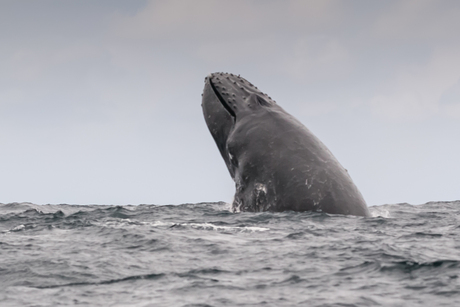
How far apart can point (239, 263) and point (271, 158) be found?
377 centimetres

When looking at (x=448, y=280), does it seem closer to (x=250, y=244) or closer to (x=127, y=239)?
Answer: (x=250, y=244)

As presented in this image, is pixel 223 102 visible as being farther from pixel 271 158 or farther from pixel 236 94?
pixel 271 158

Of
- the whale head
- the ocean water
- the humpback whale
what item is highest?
the whale head

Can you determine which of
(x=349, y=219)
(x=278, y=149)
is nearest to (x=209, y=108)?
(x=278, y=149)

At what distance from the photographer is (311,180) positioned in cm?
955

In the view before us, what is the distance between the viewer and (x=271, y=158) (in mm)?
10039

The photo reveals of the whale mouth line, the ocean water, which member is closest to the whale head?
the whale mouth line

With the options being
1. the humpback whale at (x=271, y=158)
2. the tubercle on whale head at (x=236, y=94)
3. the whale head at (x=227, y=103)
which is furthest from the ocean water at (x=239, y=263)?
the tubercle on whale head at (x=236, y=94)

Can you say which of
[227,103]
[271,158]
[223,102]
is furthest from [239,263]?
[223,102]

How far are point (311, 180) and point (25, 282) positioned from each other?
196 inches

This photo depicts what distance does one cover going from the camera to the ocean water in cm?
534

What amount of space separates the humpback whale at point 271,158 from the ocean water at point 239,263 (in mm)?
348

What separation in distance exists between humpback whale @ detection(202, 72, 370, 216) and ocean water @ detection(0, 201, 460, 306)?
35 centimetres

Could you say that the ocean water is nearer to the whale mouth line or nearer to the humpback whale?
the humpback whale
